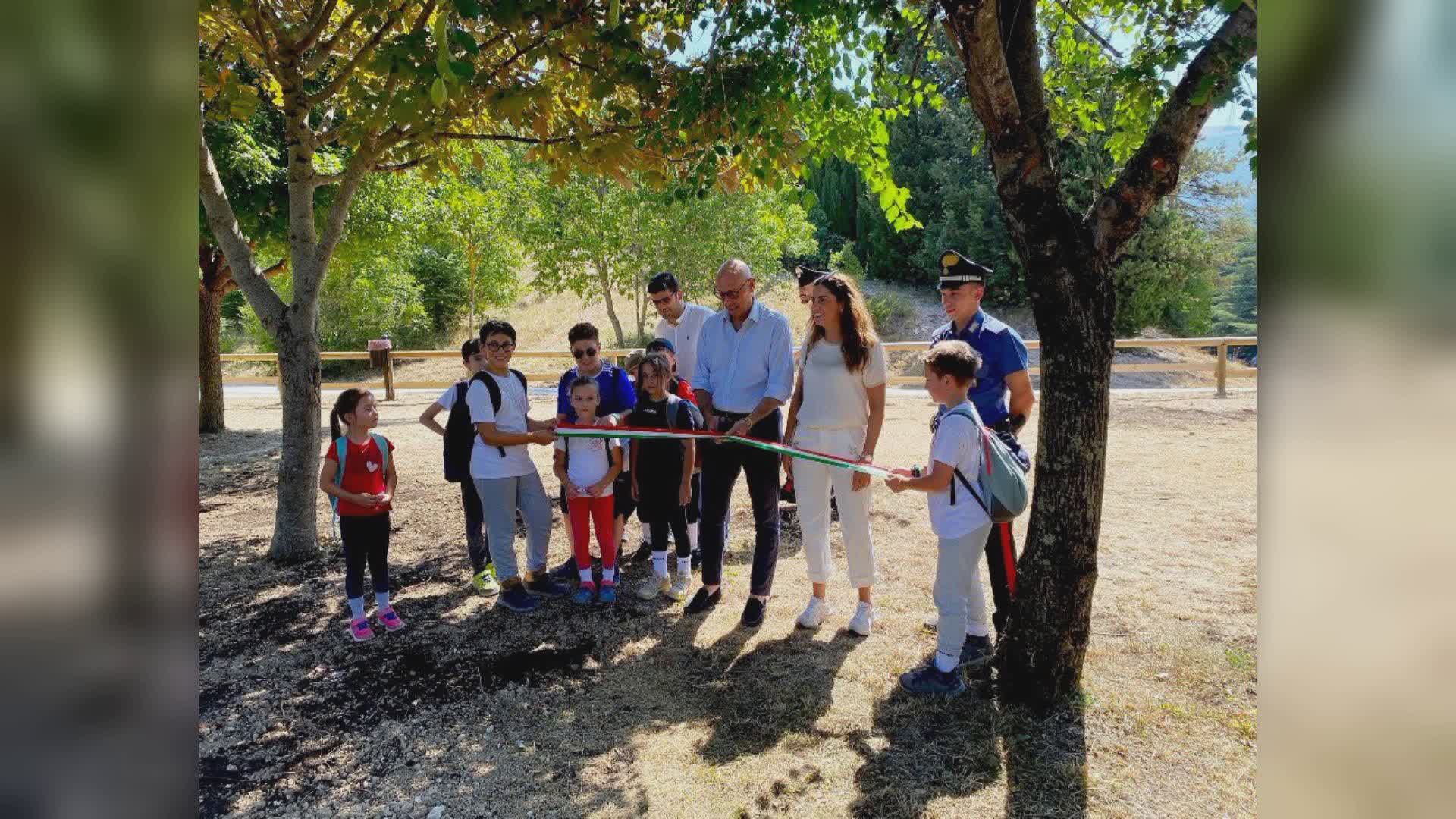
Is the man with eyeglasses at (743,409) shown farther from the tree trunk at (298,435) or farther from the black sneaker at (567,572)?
the tree trunk at (298,435)

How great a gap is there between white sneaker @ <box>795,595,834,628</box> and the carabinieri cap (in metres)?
1.85

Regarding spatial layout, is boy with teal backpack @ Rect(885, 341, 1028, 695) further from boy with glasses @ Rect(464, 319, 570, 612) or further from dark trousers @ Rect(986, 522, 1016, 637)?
boy with glasses @ Rect(464, 319, 570, 612)

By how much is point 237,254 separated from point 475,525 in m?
2.60

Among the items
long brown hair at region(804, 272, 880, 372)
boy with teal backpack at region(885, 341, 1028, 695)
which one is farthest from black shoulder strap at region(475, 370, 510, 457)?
boy with teal backpack at region(885, 341, 1028, 695)

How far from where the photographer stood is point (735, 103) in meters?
4.31

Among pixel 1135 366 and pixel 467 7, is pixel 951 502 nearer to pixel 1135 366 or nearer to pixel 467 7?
pixel 467 7

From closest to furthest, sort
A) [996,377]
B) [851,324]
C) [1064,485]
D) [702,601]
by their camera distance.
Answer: [1064,485] < [996,377] < [851,324] < [702,601]

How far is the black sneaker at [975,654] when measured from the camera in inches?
153

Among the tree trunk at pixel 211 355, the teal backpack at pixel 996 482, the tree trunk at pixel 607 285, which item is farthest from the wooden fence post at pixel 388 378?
the teal backpack at pixel 996 482

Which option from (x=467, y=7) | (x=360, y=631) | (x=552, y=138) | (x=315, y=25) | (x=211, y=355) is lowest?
(x=360, y=631)

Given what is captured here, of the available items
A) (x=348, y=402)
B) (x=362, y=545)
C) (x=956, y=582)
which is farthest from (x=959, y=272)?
(x=362, y=545)

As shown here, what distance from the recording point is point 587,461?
194 inches
